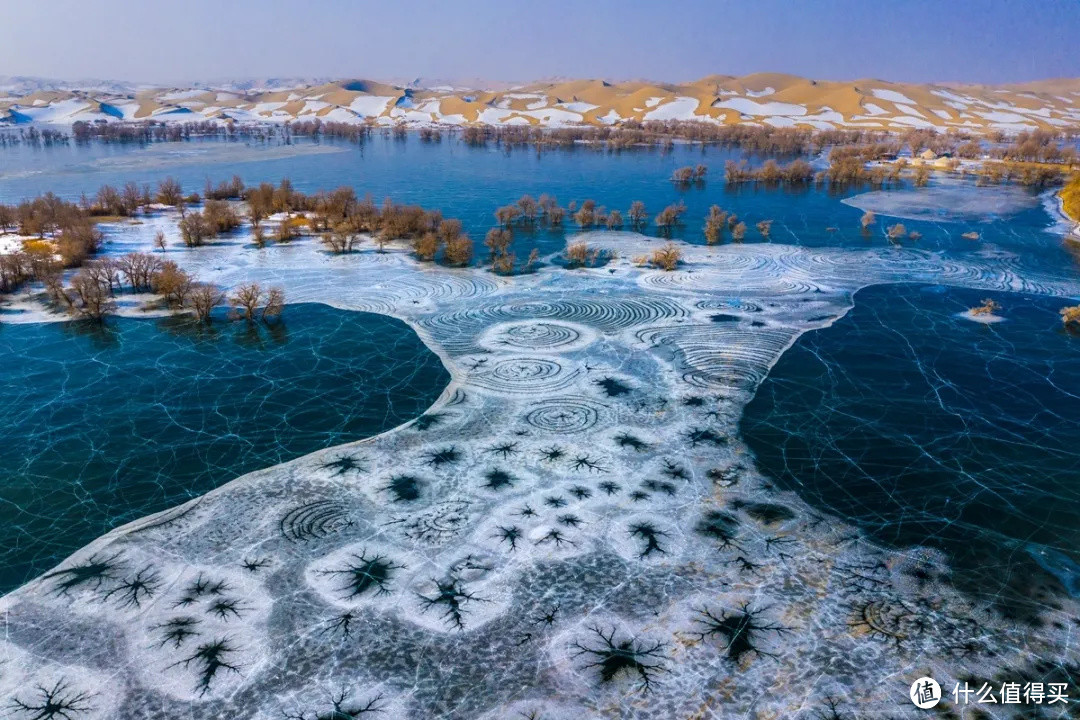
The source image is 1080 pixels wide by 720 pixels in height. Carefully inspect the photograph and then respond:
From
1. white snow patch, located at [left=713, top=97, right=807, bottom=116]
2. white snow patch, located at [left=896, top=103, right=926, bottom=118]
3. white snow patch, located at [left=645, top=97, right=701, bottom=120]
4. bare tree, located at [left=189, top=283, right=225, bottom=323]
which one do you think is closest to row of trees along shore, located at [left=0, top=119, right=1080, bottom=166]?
white snow patch, located at [left=645, top=97, right=701, bottom=120]

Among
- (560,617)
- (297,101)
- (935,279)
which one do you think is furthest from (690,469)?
(297,101)

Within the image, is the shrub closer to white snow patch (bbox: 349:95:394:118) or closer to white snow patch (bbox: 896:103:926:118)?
white snow patch (bbox: 896:103:926:118)

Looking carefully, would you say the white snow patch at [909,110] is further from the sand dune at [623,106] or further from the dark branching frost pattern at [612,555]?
the dark branching frost pattern at [612,555]

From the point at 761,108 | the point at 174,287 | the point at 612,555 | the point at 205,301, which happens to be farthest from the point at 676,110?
the point at 612,555

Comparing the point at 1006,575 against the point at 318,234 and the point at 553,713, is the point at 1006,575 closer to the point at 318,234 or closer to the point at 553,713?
the point at 553,713

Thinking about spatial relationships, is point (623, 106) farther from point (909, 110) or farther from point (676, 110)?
point (909, 110)

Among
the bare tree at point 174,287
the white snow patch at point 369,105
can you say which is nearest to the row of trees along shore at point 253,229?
the bare tree at point 174,287
